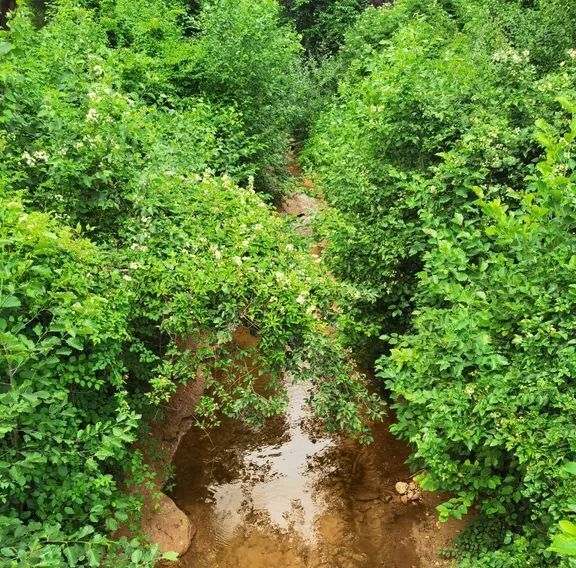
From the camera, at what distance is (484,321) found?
4.30 metres

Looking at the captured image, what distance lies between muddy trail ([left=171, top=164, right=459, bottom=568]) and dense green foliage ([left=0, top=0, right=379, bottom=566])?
131 centimetres

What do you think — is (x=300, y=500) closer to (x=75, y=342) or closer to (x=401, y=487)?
(x=401, y=487)

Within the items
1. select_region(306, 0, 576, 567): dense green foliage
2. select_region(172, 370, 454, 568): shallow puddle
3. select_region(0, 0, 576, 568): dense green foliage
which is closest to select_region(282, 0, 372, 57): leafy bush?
select_region(306, 0, 576, 567): dense green foliage

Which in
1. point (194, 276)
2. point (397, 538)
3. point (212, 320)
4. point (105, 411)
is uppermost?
point (194, 276)

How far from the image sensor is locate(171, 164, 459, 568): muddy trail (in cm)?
574

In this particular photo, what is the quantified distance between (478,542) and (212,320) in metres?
3.34

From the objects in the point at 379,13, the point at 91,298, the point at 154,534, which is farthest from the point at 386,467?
the point at 379,13

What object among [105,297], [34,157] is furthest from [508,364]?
[34,157]

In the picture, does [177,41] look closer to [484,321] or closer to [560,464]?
[484,321]

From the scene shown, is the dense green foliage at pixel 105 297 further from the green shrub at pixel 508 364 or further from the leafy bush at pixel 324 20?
the leafy bush at pixel 324 20

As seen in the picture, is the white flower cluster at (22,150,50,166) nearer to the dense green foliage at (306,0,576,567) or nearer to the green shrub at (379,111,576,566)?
the dense green foliage at (306,0,576,567)

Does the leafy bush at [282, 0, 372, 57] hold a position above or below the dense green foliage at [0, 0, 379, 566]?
above

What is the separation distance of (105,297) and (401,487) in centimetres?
439

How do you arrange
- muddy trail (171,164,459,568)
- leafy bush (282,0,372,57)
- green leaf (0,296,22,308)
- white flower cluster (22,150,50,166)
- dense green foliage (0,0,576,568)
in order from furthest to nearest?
leafy bush (282,0,372,57) → muddy trail (171,164,459,568) → white flower cluster (22,150,50,166) → dense green foliage (0,0,576,568) → green leaf (0,296,22,308)
